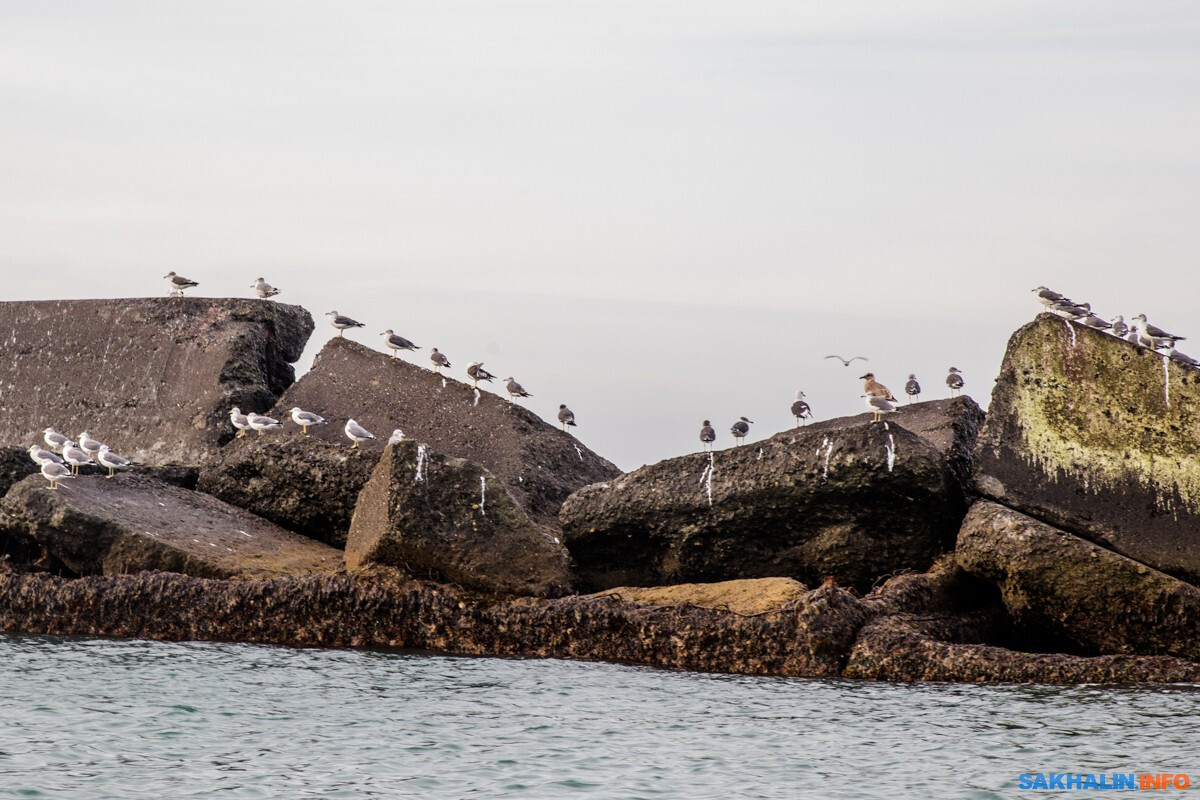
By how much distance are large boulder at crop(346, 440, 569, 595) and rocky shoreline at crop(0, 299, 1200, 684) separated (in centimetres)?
2

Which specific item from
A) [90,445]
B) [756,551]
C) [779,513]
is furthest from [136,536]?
[779,513]

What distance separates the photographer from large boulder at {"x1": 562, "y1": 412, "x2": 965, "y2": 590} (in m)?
15.2

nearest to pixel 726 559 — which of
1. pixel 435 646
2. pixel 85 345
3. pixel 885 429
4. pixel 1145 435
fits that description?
pixel 885 429

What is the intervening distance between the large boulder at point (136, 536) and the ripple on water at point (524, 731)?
1.50 meters

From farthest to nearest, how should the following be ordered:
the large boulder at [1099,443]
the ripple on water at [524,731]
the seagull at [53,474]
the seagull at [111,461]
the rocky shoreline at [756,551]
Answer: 1. the seagull at [111,461]
2. the seagull at [53,474]
3. the large boulder at [1099,443]
4. the rocky shoreline at [756,551]
5. the ripple on water at [524,731]

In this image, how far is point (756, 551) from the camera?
15.8 metres

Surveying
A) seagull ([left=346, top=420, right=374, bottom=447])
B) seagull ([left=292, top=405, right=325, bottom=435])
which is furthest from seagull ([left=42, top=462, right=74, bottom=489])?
seagull ([left=346, top=420, right=374, bottom=447])

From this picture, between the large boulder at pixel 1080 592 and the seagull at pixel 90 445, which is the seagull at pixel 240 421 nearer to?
the seagull at pixel 90 445

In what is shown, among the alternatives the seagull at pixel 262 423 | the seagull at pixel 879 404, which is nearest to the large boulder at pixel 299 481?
the seagull at pixel 262 423

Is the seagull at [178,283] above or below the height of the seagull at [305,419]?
above

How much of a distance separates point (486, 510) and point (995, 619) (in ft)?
17.5

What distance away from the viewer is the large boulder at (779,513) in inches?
597

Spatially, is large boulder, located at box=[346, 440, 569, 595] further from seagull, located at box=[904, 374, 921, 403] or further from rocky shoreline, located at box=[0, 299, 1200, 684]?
seagull, located at box=[904, 374, 921, 403]

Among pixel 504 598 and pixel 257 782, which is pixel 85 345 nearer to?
pixel 504 598
